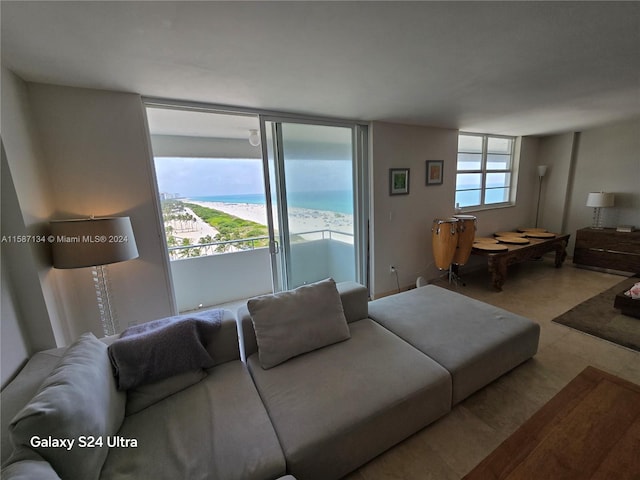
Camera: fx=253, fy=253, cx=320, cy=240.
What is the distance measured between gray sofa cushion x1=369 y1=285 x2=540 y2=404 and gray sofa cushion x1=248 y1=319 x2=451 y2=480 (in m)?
0.14

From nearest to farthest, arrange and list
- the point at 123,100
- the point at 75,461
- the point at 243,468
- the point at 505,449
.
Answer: the point at 75,461, the point at 243,468, the point at 505,449, the point at 123,100

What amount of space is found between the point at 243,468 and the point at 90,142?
2.24 meters

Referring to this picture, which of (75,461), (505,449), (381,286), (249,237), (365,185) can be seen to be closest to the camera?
(75,461)

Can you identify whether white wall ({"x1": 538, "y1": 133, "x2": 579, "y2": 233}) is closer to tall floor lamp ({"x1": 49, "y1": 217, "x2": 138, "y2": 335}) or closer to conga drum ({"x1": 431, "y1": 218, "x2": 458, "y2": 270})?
conga drum ({"x1": 431, "y1": 218, "x2": 458, "y2": 270})

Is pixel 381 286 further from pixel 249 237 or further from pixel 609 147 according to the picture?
pixel 609 147

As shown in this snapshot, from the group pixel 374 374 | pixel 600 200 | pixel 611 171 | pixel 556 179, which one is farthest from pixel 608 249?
pixel 374 374

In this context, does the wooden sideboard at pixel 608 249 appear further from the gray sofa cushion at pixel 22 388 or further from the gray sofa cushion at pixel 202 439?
the gray sofa cushion at pixel 22 388

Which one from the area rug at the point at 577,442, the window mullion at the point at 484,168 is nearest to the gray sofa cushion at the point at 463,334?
the area rug at the point at 577,442

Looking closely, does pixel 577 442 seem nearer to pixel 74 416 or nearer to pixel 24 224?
pixel 74 416

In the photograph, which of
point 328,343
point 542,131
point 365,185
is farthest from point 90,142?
point 542,131

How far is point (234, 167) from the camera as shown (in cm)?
409

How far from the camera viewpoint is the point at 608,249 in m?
3.83

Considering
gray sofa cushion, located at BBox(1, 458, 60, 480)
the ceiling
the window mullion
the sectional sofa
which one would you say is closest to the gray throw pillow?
the sectional sofa

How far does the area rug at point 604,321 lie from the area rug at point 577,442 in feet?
4.48
